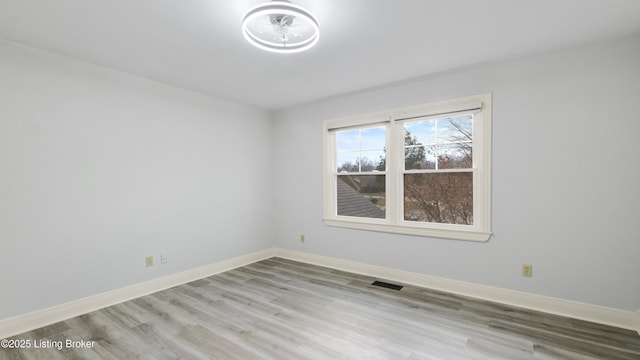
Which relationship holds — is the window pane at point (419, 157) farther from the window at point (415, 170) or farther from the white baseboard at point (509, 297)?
the white baseboard at point (509, 297)

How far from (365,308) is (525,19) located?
111 inches

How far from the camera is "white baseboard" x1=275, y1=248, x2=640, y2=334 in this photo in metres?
2.48

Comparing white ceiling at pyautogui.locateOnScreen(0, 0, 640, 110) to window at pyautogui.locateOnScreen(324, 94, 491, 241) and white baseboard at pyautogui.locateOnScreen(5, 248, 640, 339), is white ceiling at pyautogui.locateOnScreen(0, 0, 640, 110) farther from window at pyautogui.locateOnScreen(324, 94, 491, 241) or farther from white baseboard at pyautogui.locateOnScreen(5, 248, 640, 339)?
white baseboard at pyautogui.locateOnScreen(5, 248, 640, 339)

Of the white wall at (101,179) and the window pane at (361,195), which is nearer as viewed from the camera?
the white wall at (101,179)

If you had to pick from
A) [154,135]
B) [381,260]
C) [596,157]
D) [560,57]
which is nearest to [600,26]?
[560,57]

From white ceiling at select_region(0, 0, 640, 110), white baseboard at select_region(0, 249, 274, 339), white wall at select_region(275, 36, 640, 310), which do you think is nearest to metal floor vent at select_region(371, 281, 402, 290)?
white wall at select_region(275, 36, 640, 310)

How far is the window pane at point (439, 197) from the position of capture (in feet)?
10.8

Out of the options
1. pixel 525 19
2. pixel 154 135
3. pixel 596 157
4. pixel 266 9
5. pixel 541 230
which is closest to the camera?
pixel 266 9

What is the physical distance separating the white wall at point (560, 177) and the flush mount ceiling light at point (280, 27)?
1.87 metres

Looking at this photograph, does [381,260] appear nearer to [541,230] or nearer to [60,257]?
[541,230]

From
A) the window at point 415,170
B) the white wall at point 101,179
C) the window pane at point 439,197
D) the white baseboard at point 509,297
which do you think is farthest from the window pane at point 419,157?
the white wall at point 101,179

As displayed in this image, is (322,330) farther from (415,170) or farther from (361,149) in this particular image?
(361,149)

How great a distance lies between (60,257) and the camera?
2.69 meters

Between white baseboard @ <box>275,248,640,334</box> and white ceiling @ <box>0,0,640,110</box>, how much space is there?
2.37m
